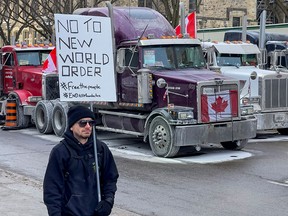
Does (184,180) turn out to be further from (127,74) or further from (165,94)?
(127,74)

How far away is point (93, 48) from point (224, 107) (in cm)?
729

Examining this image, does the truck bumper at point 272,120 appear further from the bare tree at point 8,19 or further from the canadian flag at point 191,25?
the bare tree at point 8,19

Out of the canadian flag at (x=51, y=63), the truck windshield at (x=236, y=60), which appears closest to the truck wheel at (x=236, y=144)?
the truck windshield at (x=236, y=60)

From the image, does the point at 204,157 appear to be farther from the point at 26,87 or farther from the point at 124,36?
the point at 26,87

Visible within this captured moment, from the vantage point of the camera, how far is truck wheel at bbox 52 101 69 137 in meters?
16.7

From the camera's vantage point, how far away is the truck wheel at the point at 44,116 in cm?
1731

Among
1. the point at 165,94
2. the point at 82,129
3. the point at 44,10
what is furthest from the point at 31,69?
the point at 44,10

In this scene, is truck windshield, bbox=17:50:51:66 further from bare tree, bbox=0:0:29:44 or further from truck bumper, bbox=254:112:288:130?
bare tree, bbox=0:0:29:44

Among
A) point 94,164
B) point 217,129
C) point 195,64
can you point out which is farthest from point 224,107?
point 94,164

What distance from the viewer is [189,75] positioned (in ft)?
43.8

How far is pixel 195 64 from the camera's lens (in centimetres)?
1443

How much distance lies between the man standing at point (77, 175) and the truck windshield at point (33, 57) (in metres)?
14.8

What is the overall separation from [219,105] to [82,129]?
853 cm

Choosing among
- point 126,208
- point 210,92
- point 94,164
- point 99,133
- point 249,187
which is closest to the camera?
point 94,164
